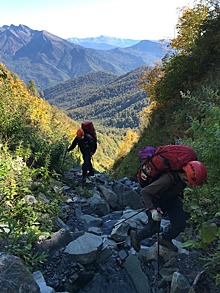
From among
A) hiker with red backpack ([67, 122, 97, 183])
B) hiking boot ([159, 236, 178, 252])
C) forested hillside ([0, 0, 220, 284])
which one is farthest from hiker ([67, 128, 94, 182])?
hiking boot ([159, 236, 178, 252])

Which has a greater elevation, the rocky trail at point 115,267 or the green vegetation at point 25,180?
the green vegetation at point 25,180

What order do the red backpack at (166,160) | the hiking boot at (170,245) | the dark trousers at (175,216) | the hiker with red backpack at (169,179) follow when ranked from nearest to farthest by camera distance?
the hiker with red backpack at (169,179) < the red backpack at (166,160) < the dark trousers at (175,216) < the hiking boot at (170,245)

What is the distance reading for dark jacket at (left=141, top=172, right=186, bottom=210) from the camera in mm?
4668

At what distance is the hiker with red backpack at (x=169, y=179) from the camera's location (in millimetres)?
4348

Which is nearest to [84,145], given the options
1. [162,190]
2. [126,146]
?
[162,190]

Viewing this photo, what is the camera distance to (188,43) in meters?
18.9

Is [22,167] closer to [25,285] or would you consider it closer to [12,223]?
[12,223]

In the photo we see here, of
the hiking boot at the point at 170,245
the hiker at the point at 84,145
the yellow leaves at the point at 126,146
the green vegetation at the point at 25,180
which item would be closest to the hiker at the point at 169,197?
the hiking boot at the point at 170,245

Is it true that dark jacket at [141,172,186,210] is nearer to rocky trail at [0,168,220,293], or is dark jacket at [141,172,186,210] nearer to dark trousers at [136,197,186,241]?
dark trousers at [136,197,186,241]

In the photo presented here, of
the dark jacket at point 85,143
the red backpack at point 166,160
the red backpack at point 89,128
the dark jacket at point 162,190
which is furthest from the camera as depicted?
the dark jacket at point 85,143

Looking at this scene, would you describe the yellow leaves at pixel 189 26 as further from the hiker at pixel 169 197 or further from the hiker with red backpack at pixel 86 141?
the hiker at pixel 169 197

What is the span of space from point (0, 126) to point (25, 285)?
243 inches

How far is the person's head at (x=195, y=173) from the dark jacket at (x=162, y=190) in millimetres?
389

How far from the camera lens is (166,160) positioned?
463cm
